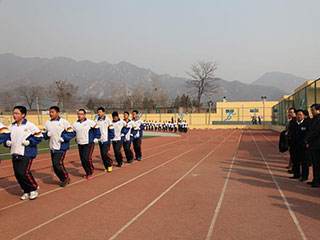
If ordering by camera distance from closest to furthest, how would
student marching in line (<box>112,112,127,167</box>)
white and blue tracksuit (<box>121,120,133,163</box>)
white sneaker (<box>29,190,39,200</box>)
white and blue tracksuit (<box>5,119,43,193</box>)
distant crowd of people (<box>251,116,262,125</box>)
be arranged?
white and blue tracksuit (<box>5,119,43,193</box>) → white sneaker (<box>29,190,39,200</box>) → student marching in line (<box>112,112,127,167</box>) → white and blue tracksuit (<box>121,120,133,163</box>) → distant crowd of people (<box>251,116,262,125</box>)

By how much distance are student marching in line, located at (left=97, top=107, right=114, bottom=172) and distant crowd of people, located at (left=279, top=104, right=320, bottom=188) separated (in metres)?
5.01

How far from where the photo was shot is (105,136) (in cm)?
1273

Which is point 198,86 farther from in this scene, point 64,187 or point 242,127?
point 64,187

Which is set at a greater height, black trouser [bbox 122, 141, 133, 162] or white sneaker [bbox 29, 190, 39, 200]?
black trouser [bbox 122, 141, 133, 162]

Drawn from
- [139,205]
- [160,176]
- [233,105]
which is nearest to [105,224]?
[139,205]

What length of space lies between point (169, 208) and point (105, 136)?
18.2 feet

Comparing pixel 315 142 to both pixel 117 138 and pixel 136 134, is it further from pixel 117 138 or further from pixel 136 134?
pixel 136 134

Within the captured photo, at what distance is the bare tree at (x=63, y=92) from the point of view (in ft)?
283

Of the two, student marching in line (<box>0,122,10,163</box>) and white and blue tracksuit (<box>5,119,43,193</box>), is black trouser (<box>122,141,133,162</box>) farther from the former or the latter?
student marching in line (<box>0,122,10,163</box>)

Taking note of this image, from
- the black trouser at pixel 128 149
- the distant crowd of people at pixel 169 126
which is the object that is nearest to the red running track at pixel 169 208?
the black trouser at pixel 128 149

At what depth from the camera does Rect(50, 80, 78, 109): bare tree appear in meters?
86.3

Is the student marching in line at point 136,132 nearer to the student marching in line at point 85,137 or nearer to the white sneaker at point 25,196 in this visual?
the student marching in line at point 85,137

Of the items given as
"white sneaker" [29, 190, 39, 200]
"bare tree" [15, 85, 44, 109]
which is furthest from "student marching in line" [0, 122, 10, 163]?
"bare tree" [15, 85, 44, 109]

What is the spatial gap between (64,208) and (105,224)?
1.45 m
